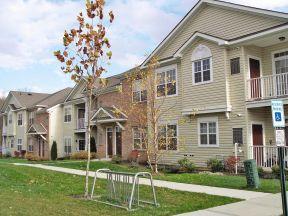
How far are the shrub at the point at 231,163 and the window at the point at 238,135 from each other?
3.13 feet

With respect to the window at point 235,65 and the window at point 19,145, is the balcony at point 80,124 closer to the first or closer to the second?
the window at point 19,145

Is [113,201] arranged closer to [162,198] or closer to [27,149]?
[162,198]

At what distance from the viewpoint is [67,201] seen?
10.4 meters

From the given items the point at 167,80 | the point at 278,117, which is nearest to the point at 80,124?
the point at 167,80

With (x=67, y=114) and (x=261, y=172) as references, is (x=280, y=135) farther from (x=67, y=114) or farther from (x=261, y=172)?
(x=67, y=114)

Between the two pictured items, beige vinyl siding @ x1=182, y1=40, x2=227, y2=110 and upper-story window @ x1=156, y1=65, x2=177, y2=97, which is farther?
upper-story window @ x1=156, y1=65, x2=177, y2=97

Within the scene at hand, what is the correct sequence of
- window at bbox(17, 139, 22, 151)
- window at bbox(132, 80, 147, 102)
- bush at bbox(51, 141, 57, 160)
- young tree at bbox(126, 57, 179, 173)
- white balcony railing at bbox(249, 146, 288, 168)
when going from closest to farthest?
white balcony railing at bbox(249, 146, 288, 168) < young tree at bbox(126, 57, 179, 173) < window at bbox(132, 80, 147, 102) < bush at bbox(51, 141, 57, 160) < window at bbox(17, 139, 22, 151)

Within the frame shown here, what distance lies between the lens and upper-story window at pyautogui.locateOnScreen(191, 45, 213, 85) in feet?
68.3

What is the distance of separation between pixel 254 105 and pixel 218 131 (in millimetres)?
2730

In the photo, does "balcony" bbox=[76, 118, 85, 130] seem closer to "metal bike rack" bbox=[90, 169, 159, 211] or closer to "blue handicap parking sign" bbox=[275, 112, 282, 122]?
"metal bike rack" bbox=[90, 169, 159, 211]

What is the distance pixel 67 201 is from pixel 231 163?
10.4m

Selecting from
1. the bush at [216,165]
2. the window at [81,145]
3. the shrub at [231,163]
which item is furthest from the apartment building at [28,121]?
the shrub at [231,163]

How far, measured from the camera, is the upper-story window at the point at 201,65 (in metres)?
20.8

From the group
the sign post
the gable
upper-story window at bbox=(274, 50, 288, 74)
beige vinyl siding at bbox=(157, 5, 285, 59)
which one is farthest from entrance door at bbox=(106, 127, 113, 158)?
the sign post
